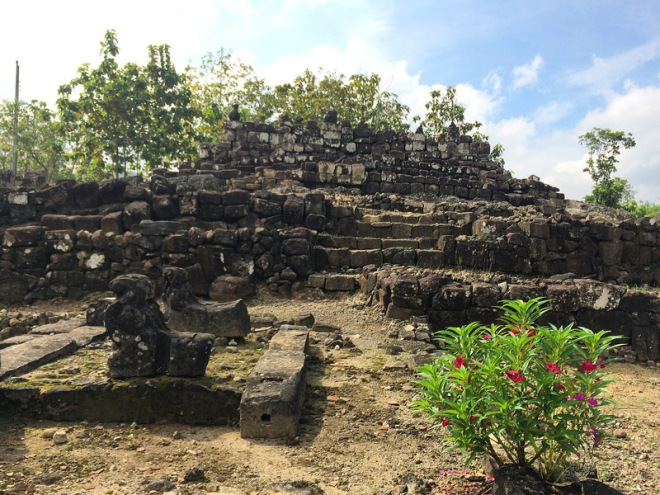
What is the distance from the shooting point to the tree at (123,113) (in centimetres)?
2448

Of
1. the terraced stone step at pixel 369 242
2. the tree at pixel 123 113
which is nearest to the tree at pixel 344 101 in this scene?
the tree at pixel 123 113

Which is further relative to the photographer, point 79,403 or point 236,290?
point 236,290

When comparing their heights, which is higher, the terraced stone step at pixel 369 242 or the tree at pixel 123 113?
the tree at pixel 123 113

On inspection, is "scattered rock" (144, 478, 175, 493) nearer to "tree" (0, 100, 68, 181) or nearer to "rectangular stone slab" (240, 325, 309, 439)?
"rectangular stone slab" (240, 325, 309, 439)

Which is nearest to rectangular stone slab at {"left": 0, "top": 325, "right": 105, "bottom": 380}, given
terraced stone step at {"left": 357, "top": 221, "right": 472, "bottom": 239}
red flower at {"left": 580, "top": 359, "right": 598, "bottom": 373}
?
red flower at {"left": 580, "top": 359, "right": 598, "bottom": 373}

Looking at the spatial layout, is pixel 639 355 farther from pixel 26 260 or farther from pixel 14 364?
pixel 26 260

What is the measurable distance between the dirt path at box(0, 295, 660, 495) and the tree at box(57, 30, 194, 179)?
24197 mm

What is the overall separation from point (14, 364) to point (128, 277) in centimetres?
149

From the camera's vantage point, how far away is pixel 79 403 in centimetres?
430

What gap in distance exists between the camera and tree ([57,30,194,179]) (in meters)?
24.5

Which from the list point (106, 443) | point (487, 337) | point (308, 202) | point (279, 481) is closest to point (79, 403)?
point (106, 443)

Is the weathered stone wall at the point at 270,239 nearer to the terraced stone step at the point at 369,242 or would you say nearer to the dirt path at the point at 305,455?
the terraced stone step at the point at 369,242

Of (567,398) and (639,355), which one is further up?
(567,398)

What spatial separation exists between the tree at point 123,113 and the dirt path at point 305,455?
953 inches
